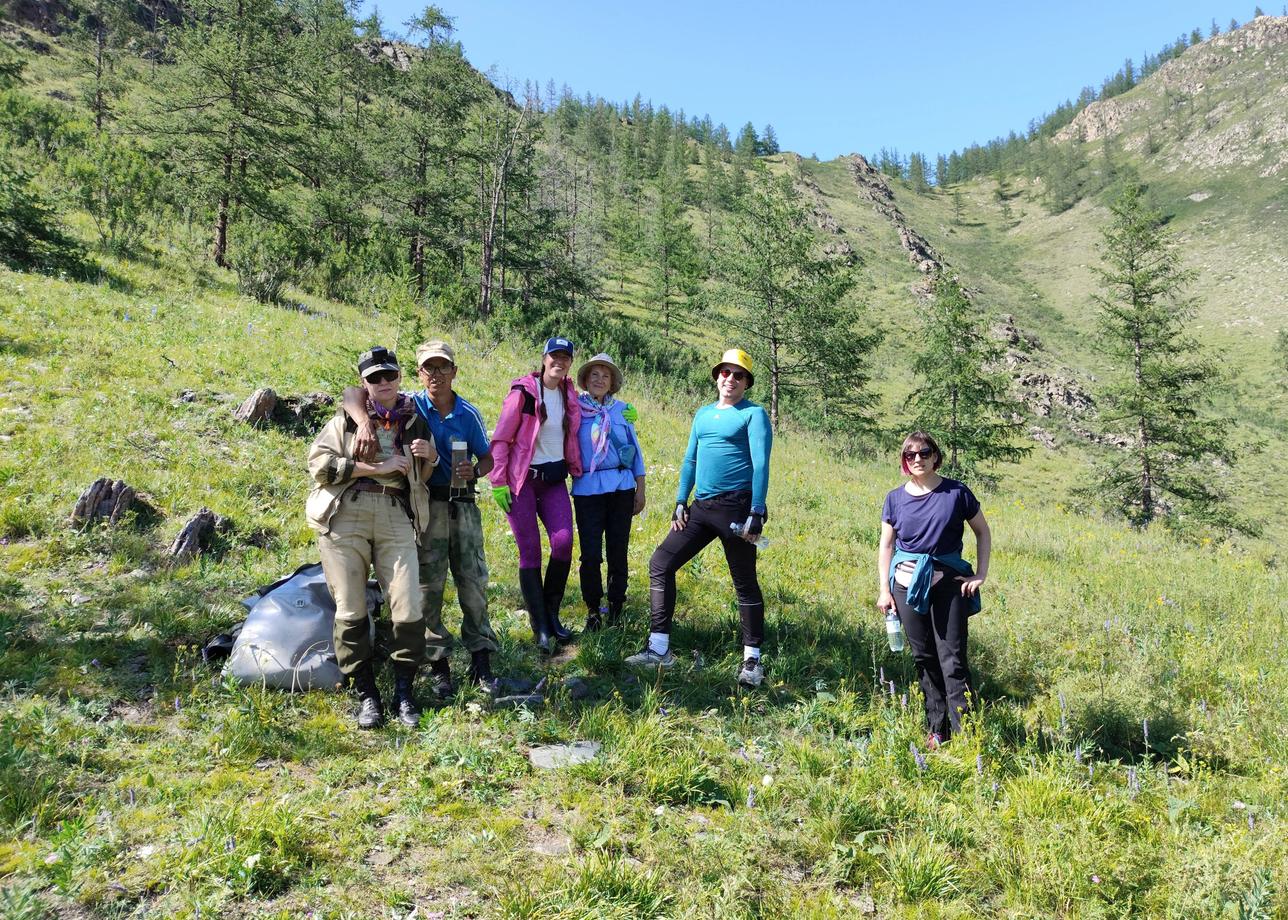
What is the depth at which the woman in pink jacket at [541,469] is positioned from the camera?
191 inches

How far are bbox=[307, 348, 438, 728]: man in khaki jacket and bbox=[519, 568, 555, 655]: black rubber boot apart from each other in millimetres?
1163

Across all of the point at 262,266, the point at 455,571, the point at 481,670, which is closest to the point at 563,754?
the point at 481,670

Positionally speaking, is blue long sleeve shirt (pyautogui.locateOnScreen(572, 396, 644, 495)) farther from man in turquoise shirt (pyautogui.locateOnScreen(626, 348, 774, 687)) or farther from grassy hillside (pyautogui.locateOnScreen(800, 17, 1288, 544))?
grassy hillside (pyautogui.locateOnScreen(800, 17, 1288, 544))

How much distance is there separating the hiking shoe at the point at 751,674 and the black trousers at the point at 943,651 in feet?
3.54

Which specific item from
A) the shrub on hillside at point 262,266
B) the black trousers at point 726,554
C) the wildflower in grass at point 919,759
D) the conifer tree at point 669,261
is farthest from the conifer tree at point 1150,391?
the conifer tree at point 669,261

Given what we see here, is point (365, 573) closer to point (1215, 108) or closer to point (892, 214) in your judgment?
point (892, 214)

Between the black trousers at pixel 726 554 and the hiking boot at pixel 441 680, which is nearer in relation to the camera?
the hiking boot at pixel 441 680

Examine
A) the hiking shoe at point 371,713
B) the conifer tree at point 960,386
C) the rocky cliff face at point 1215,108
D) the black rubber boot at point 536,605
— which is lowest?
the hiking shoe at point 371,713

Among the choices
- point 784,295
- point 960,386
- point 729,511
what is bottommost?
point 729,511

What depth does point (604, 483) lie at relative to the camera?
5.09 meters

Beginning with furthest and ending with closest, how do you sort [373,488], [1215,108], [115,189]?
[1215,108] < [115,189] < [373,488]

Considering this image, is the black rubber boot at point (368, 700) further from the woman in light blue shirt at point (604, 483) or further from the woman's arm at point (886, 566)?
the woman's arm at point (886, 566)

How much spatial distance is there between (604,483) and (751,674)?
1.81 meters

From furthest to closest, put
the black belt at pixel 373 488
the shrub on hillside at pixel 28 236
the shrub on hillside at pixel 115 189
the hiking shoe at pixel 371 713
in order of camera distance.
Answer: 1. the shrub on hillside at pixel 115 189
2. the shrub on hillside at pixel 28 236
3. the black belt at pixel 373 488
4. the hiking shoe at pixel 371 713
